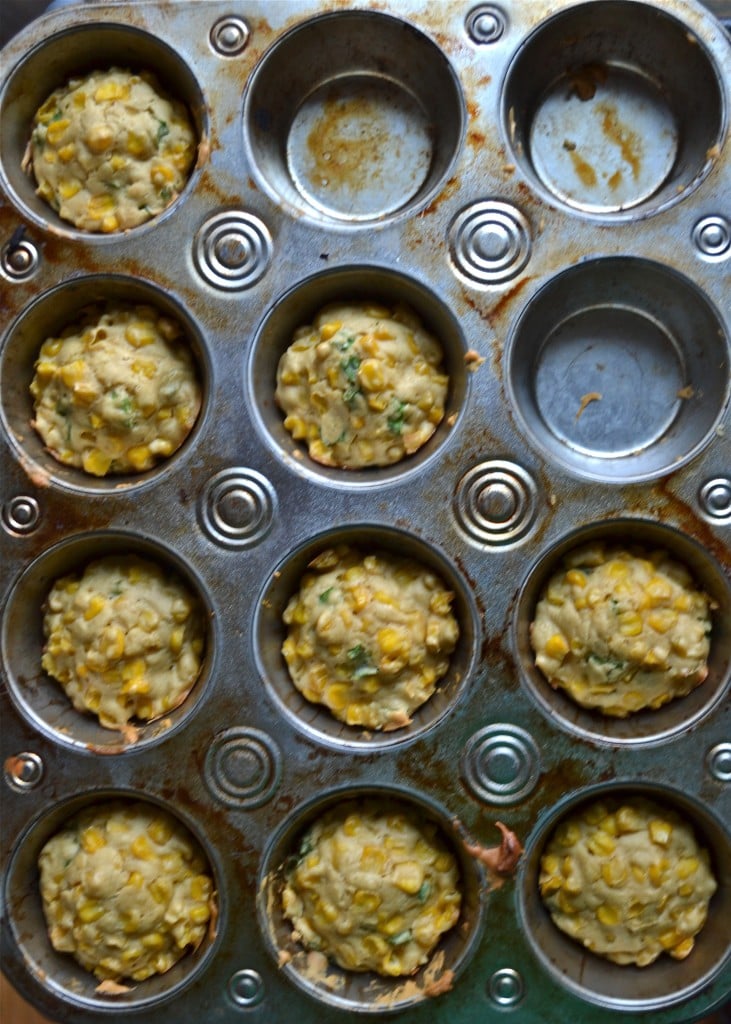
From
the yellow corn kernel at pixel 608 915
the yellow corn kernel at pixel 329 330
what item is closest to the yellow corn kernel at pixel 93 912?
the yellow corn kernel at pixel 608 915

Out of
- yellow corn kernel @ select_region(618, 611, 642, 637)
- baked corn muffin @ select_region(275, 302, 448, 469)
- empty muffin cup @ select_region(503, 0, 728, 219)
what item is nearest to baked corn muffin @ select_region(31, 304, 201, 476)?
baked corn muffin @ select_region(275, 302, 448, 469)

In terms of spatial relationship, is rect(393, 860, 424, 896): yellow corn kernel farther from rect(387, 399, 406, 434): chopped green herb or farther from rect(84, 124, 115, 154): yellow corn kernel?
rect(84, 124, 115, 154): yellow corn kernel

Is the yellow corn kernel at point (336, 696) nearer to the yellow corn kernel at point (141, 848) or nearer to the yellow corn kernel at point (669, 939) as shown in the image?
the yellow corn kernel at point (141, 848)

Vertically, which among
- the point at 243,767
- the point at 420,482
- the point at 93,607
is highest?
the point at 420,482

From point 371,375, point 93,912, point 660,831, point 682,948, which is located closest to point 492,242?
point 371,375

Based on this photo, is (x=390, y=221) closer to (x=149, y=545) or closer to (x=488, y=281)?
(x=488, y=281)

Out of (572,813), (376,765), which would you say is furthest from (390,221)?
(572,813)

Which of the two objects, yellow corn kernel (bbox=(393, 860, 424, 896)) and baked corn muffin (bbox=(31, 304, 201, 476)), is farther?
baked corn muffin (bbox=(31, 304, 201, 476))

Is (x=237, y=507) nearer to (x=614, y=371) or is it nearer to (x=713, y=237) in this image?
(x=614, y=371)
